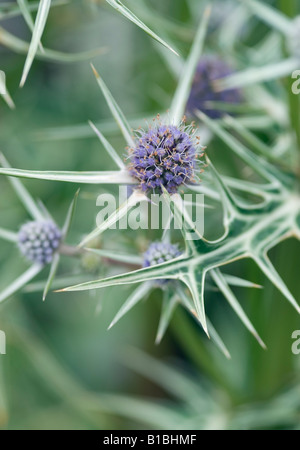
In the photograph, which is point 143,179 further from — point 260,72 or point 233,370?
point 233,370

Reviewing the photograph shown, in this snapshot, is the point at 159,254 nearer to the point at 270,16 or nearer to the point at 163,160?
the point at 163,160

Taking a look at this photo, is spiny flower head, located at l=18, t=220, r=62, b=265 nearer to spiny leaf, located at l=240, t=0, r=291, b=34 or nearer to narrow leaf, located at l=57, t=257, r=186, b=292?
narrow leaf, located at l=57, t=257, r=186, b=292

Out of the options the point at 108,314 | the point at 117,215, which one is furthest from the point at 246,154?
the point at 108,314

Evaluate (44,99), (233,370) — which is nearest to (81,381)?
(233,370)

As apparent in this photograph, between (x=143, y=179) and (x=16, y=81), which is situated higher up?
(x=16, y=81)

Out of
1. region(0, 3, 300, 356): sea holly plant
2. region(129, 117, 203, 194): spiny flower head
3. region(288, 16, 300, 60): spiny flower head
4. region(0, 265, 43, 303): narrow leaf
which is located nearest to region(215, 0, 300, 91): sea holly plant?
region(288, 16, 300, 60): spiny flower head
